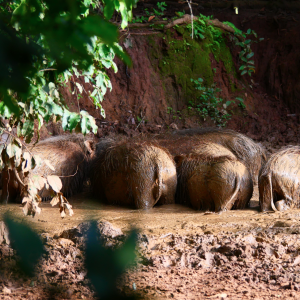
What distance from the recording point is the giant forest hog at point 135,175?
4.29 meters

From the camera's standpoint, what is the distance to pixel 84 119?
2.64 metres

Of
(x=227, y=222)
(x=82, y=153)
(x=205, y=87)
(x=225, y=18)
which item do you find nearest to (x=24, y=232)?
(x=227, y=222)

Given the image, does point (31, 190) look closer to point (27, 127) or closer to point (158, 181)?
point (27, 127)

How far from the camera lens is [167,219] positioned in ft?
11.9

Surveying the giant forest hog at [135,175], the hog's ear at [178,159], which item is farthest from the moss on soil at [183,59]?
the giant forest hog at [135,175]

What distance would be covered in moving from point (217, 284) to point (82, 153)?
333cm

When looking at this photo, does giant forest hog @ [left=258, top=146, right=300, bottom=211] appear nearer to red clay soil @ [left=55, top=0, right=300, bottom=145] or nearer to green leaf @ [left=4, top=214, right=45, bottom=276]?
red clay soil @ [left=55, top=0, right=300, bottom=145]

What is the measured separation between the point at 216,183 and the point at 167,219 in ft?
2.49

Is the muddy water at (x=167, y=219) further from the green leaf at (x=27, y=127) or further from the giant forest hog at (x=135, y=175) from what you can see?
the green leaf at (x=27, y=127)

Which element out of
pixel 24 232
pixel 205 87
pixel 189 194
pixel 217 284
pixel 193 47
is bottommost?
pixel 217 284

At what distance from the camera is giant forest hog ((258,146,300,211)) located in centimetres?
398

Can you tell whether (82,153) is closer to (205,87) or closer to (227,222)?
(227,222)

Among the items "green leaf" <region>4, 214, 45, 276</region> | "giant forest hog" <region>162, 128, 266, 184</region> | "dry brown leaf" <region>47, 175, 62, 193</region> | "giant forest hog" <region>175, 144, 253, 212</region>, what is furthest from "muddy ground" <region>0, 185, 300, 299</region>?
"giant forest hog" <region>162, 128, 266, 184</region>

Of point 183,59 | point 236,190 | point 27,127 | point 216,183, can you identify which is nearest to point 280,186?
point 236,190
